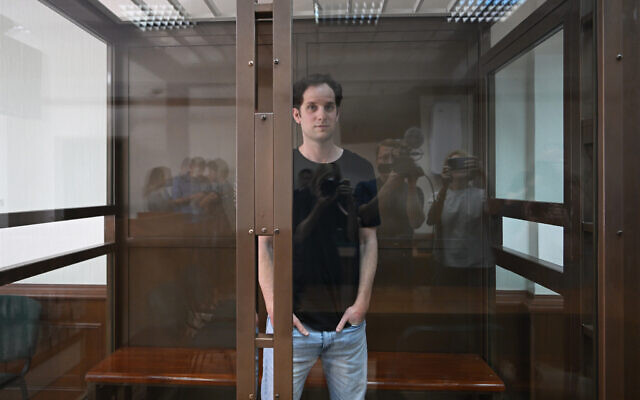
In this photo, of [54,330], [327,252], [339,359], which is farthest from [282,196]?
[54,330]

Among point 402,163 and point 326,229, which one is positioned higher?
point 402,163

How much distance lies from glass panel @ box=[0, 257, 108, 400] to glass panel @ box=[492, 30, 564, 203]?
4.19ft

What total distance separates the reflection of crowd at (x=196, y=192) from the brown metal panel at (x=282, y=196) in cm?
15

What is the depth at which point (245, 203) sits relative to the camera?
1129 millimetres

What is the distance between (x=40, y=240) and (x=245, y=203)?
701 mm

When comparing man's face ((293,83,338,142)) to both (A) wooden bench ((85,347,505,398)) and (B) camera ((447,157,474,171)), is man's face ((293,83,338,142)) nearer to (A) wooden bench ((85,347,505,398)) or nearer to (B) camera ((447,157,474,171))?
(B) camera ((447,157,474,171))

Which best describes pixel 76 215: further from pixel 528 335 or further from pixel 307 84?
pixel 528 335

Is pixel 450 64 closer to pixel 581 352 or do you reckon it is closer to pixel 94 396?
pixel 581 352

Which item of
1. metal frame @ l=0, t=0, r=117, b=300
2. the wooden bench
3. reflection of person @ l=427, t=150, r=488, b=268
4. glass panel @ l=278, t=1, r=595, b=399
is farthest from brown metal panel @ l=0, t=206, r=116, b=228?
reflection of person @ l=427, t=150, r=488, b=268

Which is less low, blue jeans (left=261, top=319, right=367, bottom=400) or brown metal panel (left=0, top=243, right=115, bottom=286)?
brown metal panel (left=0, top=243, right=115, bottom=286)

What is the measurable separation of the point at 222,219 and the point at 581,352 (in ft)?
3.77

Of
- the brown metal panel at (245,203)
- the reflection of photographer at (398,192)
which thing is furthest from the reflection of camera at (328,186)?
the brown metal panel at (245,203)

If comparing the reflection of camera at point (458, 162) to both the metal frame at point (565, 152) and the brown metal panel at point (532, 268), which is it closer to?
the metal frame at point (565, 152)

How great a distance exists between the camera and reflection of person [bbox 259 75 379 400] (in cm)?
113
